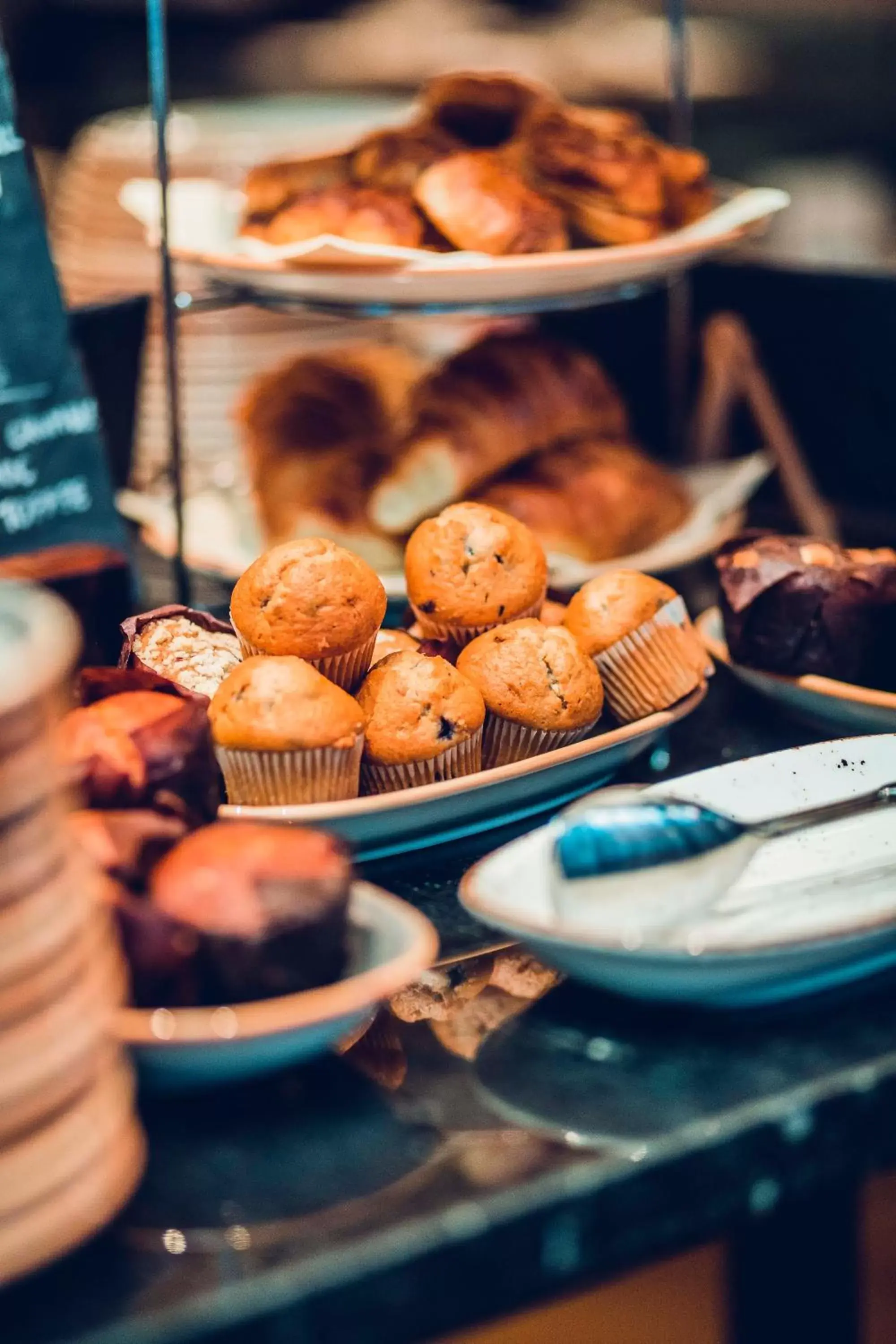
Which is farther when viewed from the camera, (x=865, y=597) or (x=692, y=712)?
(x=692, y=712)

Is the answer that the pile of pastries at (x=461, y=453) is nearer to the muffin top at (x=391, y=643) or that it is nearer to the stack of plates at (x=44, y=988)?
the muffin top at (x=391, y=643)

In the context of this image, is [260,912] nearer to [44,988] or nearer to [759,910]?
[44,988]

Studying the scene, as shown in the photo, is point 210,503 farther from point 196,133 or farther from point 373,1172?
point 373,1172

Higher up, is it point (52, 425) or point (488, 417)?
point (52, 425)

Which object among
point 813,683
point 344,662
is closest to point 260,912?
point 344,662

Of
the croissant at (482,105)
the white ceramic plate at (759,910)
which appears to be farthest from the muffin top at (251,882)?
the croissant at (482,105)

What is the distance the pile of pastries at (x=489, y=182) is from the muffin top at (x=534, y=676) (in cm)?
51

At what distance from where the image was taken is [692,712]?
132 cm

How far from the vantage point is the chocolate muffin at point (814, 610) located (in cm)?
119

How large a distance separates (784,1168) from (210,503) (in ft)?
3.87

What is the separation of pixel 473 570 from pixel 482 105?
76 centimetres

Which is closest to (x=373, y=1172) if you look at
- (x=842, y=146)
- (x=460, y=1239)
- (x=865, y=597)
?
(x=460, y=1239)

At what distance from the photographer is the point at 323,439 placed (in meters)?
1.79

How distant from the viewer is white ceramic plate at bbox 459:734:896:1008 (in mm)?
784
